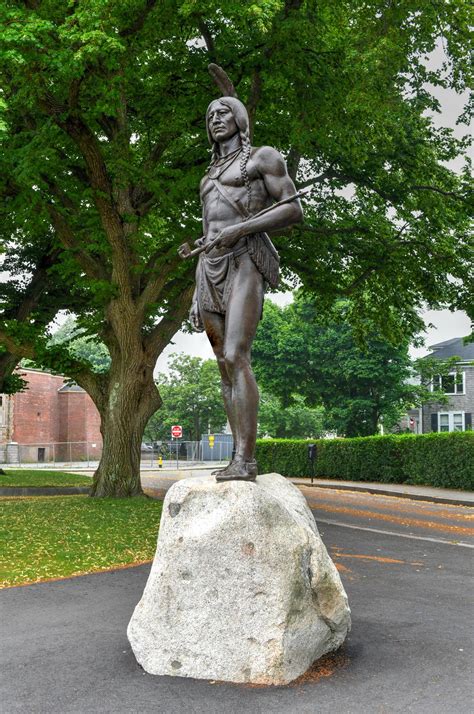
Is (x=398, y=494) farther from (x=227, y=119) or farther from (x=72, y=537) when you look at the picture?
(x=227, y=119)

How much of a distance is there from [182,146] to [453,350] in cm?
4041

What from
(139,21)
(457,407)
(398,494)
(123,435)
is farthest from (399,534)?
(457,407)

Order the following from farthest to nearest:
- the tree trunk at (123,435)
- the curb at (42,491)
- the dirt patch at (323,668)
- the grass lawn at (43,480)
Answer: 1. the grass lawn at (43,480)
2. the curb at (42,491)
3. the tree trunk at (123,435)
4. the dirt patch at (323,668)

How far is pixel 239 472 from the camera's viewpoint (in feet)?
17.3

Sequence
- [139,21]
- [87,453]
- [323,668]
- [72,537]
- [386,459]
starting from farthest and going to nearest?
1. [87,453]
2. [386,459]
3. [139,21]
4. [72,537]
5. [323,668]

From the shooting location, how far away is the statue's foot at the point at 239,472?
524 cm

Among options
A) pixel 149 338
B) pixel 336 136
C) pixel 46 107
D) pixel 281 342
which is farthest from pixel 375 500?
pixel 281 342

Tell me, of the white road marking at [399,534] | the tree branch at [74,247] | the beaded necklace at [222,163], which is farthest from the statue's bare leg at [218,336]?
the tree branch at [74,247]

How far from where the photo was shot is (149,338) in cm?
1761

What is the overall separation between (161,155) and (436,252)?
765 centimetres

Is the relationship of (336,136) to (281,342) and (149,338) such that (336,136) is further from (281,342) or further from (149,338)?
(281,342)

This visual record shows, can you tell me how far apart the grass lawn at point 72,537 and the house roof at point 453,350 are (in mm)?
39433

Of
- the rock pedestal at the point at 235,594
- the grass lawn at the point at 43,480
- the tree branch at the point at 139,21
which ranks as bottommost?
the grass lawn at the point at 43,480

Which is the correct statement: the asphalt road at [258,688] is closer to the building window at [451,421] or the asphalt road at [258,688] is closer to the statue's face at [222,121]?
the statue's face at [222,121]
